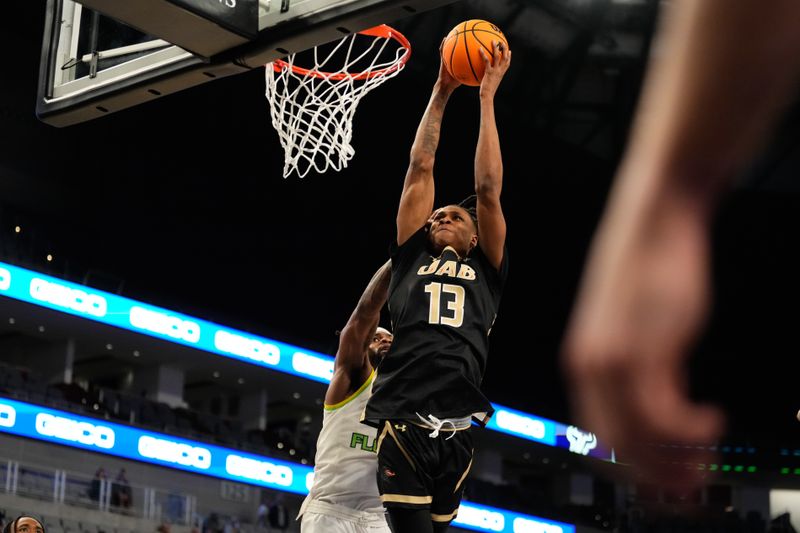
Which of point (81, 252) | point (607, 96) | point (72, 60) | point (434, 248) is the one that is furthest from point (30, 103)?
point (434, 248)

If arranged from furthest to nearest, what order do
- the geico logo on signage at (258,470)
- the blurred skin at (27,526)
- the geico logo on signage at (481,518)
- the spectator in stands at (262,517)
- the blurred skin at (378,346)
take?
1. the geico logo on signage at (481,518)
2. the spectator in stands at (262,517)
3. the geico logo on signage at (258,470)
4. the blurred skin at (27,526)
5. the blurred skin at (378,346)

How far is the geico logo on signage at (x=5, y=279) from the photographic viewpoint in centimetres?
2132

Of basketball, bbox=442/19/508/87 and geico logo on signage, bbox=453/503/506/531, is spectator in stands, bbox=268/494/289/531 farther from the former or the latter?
basketball, bbox=442/19/508/87

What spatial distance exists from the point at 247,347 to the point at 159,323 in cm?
225

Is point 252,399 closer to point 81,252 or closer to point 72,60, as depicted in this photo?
point 81,252

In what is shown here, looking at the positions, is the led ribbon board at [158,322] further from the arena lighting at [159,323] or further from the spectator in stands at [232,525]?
the spectator in stands at [232,525]

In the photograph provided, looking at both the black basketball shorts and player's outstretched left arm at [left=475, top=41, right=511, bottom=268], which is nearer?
the black basketball shorts

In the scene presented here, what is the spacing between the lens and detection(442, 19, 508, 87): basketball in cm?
473

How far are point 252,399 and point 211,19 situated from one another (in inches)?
1008

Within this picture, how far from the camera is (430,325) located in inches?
174

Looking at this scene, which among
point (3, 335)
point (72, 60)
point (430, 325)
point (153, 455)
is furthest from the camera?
point (3, 335)

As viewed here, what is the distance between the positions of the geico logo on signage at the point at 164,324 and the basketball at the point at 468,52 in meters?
19.5

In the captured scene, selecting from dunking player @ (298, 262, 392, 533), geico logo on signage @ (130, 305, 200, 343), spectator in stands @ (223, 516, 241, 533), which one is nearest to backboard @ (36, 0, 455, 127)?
dunking player @ (298, 262, 392, 533)

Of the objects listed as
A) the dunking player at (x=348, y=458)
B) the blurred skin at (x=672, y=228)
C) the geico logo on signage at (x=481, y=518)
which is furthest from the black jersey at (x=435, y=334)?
the geico logo on signage at (x=481, y=518)
